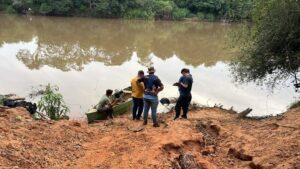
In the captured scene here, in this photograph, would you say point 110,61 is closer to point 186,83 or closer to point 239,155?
point 186,83

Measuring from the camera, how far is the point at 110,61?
26.4 meters

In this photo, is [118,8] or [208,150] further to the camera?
[118,8]

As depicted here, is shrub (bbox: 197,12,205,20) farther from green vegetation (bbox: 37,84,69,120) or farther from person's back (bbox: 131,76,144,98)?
person's back (bbox: 131,76,144,98)

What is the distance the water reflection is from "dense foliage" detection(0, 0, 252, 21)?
3.06 metres

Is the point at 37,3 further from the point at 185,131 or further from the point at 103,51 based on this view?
the point at 185,131

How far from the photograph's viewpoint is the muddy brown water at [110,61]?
1875 centimetres

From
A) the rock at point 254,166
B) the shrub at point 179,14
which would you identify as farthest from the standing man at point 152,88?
the shrub at point 179,14

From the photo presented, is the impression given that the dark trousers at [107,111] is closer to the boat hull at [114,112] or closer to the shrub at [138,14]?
the boat hull at [114,112]

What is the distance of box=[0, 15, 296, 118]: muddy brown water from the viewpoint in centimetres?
1875

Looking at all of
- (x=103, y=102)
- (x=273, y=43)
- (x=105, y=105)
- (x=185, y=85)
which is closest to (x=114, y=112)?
(x=105, y=105)

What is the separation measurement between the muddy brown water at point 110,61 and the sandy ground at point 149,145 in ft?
17.9

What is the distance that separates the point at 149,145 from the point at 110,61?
59.6 ft

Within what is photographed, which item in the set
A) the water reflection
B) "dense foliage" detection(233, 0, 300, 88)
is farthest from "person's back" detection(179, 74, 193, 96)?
the water reflection

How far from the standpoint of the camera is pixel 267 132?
369 inches
